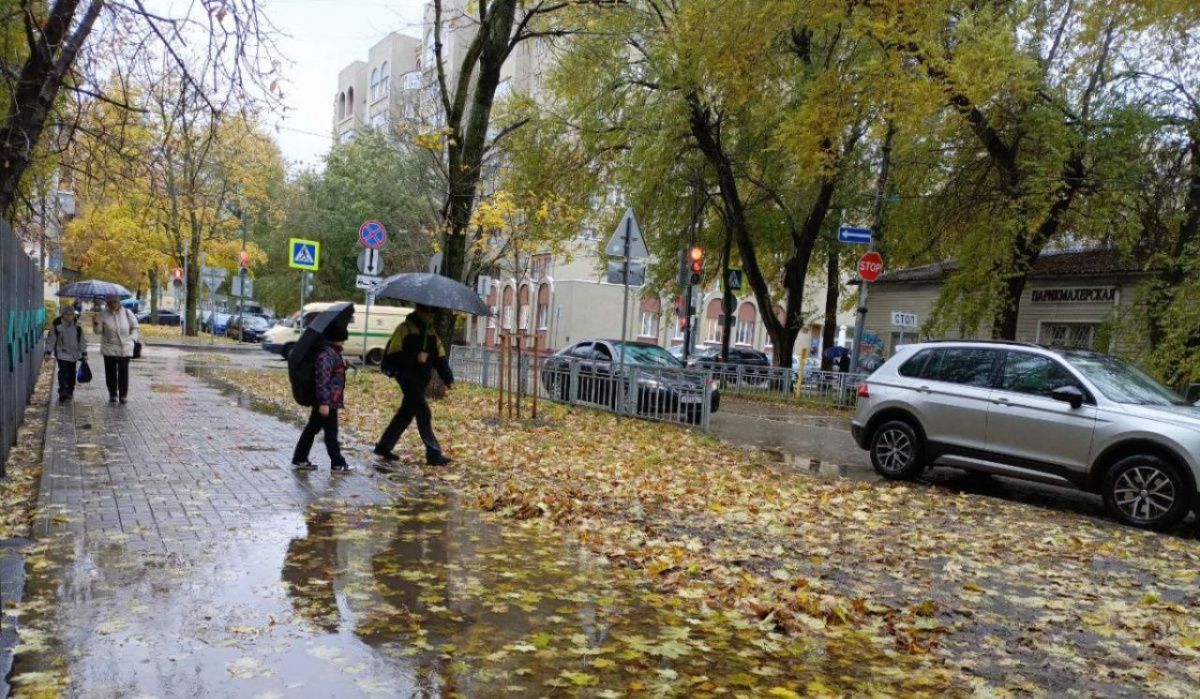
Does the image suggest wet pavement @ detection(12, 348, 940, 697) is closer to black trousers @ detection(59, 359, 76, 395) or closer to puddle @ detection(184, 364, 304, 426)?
puddle @ detection(184, 364, 304, 426)

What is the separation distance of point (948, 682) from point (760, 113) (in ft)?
63.9

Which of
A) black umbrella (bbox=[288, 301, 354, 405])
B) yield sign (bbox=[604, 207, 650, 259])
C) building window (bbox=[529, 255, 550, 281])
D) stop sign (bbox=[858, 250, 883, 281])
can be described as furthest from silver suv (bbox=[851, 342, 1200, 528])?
building window (bbox=[529, 255, 550, 281])

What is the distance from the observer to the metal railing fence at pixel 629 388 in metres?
14.3

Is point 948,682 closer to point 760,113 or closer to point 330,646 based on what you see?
point 330,646

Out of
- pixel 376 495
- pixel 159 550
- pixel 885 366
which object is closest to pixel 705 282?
pixel 885 366

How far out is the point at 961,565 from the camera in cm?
658

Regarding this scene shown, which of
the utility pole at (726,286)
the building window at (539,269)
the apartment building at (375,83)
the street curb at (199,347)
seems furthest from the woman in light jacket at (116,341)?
the apartment building at (375,83)

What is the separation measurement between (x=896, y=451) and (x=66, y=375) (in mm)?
11662

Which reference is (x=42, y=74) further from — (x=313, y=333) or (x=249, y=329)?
(x=249, y=329)

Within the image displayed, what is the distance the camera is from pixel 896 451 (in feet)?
35.1

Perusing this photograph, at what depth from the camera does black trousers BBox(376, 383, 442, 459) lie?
935 cm

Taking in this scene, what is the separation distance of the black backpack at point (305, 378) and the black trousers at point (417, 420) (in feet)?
3.14

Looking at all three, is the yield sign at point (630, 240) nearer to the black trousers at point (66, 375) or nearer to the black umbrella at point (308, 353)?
the black umbrella at point (308, 353)

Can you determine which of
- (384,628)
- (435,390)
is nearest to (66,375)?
(435,390)
